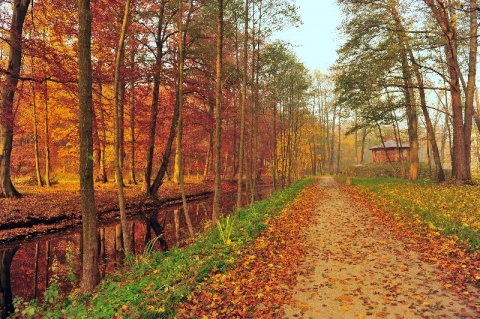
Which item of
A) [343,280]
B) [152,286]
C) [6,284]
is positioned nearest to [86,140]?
[152,286]

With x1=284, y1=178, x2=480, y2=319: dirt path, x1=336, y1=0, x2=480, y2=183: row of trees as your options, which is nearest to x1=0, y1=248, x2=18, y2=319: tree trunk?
x1=284, y1=178, x2=480, y2=319: dirt path

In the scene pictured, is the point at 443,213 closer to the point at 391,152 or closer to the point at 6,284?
the point at 6,284

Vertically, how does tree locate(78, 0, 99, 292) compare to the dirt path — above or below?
above

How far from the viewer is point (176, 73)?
47.5ft

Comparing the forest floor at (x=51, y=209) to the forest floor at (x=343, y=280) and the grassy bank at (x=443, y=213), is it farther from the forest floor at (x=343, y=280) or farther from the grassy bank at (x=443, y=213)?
the grassy bank at (x=443, y=213)

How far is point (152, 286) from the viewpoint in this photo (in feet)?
17.1

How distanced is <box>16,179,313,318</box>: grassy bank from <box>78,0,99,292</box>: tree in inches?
28.9

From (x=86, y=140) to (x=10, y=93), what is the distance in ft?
34.6

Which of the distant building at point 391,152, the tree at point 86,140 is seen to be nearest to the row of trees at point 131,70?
the tree at point 86,140

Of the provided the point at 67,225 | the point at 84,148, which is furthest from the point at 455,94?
the point at 67,225

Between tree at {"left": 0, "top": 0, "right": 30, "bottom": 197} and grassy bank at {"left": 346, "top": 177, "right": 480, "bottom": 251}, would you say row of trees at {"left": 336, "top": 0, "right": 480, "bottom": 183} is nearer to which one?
grassy bank at {"left": 346, "top": 177, "right": 480, "bottom": 251}

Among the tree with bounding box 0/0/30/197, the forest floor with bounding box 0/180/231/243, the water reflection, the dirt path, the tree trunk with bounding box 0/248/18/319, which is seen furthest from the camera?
the tree with bounding box 0/0/30/197

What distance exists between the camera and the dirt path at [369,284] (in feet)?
13.7

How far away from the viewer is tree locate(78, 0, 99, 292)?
581 cm
